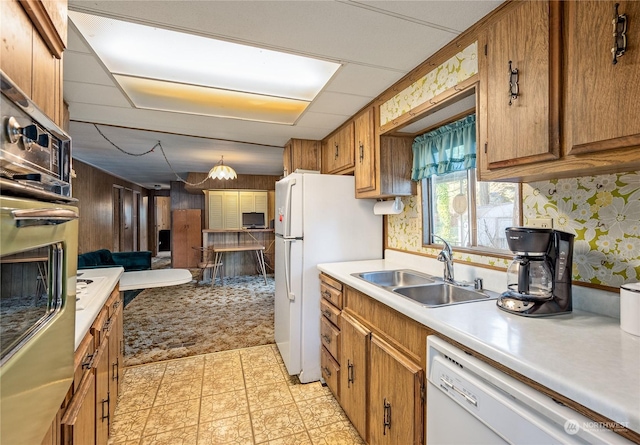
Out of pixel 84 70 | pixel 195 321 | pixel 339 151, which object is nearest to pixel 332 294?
pixel 339 151

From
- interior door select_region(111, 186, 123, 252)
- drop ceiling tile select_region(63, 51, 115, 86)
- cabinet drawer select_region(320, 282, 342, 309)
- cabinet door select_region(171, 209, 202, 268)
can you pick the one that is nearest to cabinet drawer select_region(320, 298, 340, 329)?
cabinet drawer select_region(320, 282, 342, 309)

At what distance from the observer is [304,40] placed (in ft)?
4.89

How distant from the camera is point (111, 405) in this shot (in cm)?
179

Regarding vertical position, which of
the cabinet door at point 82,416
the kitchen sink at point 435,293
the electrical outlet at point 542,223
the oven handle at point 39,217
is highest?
the oven handle at point 39,217

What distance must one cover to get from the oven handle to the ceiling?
1.05 metres

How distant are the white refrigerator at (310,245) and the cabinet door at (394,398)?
2.92 ft

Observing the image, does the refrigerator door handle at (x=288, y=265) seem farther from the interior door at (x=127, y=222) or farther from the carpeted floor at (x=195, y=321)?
the interior door at (x=127, y=222)

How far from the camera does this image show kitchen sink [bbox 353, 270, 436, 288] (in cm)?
202

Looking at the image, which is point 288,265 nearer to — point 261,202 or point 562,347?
point 562,347

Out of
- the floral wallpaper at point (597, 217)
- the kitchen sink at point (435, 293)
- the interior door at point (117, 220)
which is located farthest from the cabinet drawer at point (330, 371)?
the interior door at point (117, 220)

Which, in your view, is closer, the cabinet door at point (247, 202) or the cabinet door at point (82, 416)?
the cabinet door at point (82, 416)

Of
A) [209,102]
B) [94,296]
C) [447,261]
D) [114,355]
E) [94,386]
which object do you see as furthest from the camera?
[209,102]

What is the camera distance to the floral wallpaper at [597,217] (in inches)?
42.5

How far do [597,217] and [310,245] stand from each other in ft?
5.68
